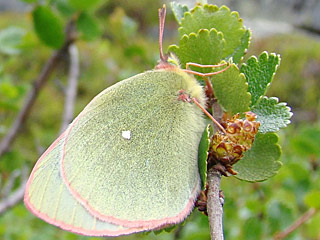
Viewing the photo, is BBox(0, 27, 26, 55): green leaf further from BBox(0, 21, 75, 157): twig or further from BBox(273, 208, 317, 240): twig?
BBox(273, 208, 317, 240): twig

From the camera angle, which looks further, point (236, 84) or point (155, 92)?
point (155, 92)

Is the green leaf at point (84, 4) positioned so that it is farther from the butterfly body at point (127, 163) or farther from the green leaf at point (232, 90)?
the green leaf at point (232, 90)

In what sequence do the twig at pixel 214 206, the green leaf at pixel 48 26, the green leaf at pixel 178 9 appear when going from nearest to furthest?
the twig at pixel 214 206 → the green leaf at pixel 178 9 → the green leaf at pixel 48 26

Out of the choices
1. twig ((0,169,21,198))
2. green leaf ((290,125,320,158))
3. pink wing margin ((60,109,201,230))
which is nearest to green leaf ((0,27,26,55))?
twig ((0,169,21,198))

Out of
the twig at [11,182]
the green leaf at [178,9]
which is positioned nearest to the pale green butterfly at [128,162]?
the green leaf at [178,9]

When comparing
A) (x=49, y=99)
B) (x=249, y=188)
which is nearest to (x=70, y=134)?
(x=249, y=188)

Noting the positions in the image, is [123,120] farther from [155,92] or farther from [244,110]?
[244,110]
